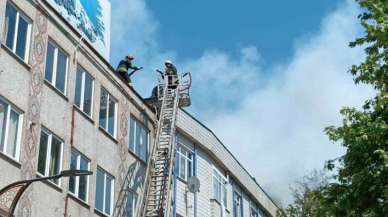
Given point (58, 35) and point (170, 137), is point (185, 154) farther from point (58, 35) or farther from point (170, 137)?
point (58, 35)

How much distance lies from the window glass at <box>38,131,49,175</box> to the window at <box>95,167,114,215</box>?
10.4 ft

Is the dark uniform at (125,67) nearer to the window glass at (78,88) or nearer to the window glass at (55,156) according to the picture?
the window glass at (78,88)

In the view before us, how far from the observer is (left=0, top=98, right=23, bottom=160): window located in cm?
1752

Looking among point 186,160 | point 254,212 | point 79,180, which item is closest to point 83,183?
point 79,180

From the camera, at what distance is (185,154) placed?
2831 centimetres

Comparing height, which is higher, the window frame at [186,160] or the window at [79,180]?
the window frame at [186,160]

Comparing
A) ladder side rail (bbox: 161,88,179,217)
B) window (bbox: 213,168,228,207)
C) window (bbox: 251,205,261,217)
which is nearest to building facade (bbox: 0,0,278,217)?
ladder side rail (bbox: 161,88,179,217)

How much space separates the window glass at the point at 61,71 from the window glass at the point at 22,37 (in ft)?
5.93

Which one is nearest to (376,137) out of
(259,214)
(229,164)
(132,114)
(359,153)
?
(359,153)

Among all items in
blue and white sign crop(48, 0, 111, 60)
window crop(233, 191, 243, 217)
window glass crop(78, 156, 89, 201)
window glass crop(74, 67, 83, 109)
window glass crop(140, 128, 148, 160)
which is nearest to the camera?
window glass crop(78, 156, 89, 201)

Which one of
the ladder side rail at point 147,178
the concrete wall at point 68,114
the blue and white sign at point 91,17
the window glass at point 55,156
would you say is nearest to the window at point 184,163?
the concrete wall at point 68,114

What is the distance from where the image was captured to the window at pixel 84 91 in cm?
2183

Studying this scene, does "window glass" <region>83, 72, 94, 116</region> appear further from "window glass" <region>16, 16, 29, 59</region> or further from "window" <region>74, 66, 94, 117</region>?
"window glass" <region>16, 16, 29, 59</region>

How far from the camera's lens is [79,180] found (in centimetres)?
2106
